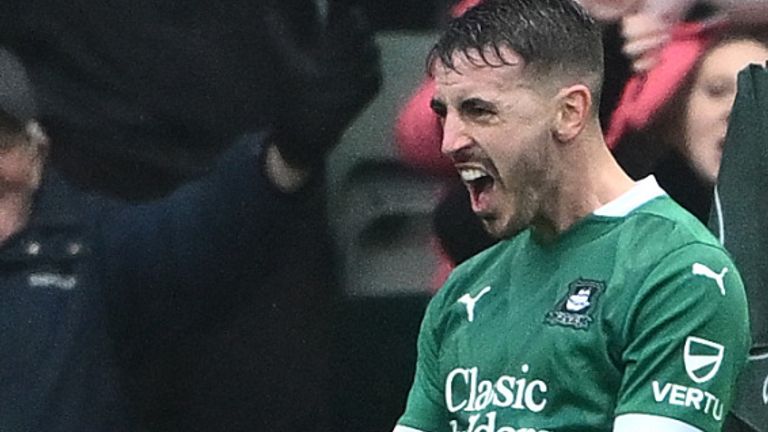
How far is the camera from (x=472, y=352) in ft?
8.64

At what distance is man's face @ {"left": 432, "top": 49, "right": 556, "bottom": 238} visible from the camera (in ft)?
8.34

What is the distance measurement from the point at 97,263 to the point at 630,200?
165 cm

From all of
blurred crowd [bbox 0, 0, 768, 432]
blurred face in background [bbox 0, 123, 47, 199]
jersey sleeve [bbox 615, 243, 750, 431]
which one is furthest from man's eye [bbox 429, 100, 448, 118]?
blurred face in background [bbox 0, 123, 47, 199]

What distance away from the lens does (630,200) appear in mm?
2562

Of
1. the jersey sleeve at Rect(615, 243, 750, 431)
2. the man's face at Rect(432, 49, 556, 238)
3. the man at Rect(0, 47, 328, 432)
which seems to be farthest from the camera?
the man at Rect(0, 47, 328, 432)

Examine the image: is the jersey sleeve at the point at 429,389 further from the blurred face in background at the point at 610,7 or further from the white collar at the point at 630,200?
the blurred face in background at the point at 610,7

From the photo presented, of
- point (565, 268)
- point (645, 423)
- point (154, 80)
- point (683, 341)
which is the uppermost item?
point (154, 80)

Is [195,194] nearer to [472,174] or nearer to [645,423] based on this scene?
[472,174]

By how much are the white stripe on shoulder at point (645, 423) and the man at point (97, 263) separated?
1.56 metres

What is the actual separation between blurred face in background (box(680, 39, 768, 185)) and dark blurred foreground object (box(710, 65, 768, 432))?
2.09 ft

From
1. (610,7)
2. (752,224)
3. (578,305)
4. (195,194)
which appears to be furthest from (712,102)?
(578,305)

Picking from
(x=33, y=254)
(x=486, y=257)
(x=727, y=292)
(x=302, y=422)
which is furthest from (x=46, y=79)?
(x=727, y=292)

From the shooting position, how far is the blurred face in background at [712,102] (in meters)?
3.76

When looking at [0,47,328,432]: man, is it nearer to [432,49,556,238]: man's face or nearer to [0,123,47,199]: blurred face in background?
[0,123,47,199]: blurred face in background
